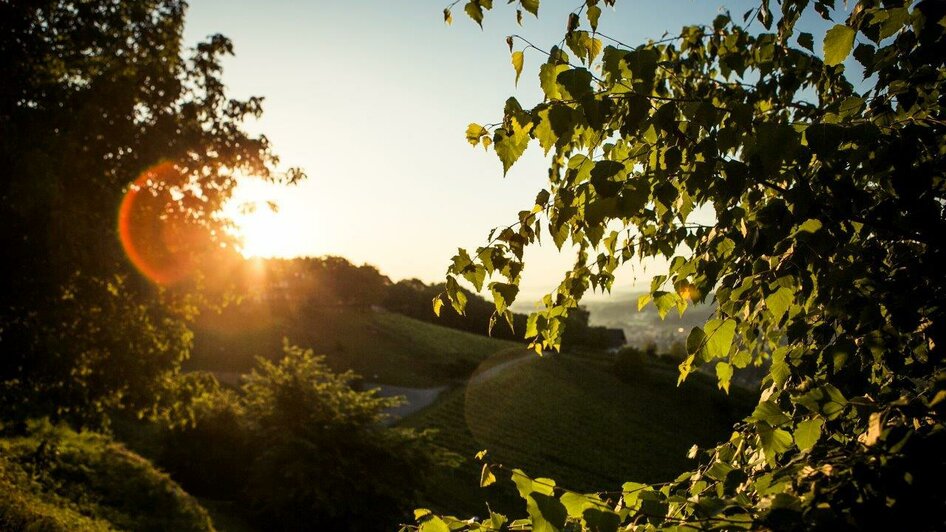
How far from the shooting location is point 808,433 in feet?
5.94

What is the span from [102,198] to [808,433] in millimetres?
11249

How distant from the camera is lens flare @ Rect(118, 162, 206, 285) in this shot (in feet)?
31.2

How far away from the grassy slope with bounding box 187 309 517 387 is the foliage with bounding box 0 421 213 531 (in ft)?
70.4

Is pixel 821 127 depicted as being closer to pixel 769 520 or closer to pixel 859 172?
pixel 859 172

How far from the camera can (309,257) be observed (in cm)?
4444

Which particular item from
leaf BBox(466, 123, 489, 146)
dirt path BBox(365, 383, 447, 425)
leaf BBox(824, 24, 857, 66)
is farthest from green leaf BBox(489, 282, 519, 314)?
dirt path BBox(365, 383, 447, 425)

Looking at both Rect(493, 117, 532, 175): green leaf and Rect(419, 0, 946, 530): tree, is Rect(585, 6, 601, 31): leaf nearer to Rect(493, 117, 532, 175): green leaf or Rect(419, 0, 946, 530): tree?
Rect(419, 0, 946, 530): tree

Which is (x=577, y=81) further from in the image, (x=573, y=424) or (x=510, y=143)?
(x=573, y=424)

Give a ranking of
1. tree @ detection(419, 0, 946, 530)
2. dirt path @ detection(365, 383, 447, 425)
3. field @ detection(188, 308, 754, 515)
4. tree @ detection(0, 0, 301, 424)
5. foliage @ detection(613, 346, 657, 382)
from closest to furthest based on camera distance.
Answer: tree @ detection(419, 0, 946, 530), tree @ detection(0, 0, 301, 424), field @ detection(188, 308, 754, 515), dirt path @ detection(365, 383, 447, 425), foliage @ detection(613, 346, 657, 382)

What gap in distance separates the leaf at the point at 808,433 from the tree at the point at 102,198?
9.53 meters

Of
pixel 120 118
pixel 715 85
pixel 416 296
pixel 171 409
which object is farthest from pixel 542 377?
pixel 715 85

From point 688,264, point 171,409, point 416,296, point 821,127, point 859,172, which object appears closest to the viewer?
point 821,127

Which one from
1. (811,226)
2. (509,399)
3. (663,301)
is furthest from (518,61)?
(509,399)

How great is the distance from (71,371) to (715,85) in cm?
1130
